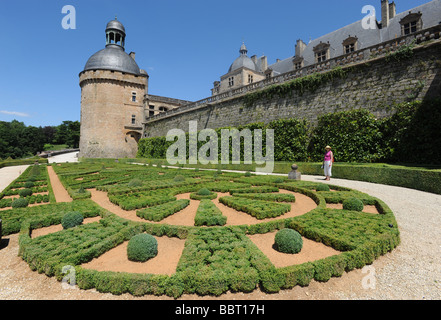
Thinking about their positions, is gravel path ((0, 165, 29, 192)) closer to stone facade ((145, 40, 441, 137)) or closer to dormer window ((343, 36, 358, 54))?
stone facade ((145, 40, 441, 137))

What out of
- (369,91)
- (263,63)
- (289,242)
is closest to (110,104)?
(263,63)

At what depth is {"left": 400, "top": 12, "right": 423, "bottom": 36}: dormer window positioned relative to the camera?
16203 millimetres

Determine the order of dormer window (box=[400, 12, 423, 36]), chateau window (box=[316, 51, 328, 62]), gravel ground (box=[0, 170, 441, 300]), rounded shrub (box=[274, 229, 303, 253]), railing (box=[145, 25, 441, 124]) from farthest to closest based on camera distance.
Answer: chateau window (box=[316, 51, 328, 62]) < dormer window (box=[400, 12, 423, 36]) < railing (box=[145, 25, 441, 124]) < rounded shrub (box=[274, 229, 303, 253]) < gravel ground (box=[0, 170, 441, 300])

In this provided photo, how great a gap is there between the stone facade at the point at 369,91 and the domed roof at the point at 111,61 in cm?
2395

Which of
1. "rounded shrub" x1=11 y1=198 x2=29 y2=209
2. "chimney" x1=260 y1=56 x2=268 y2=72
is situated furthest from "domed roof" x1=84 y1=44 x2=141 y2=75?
"rounded shrub" x1=11 y1=198 x2=29 y2=209

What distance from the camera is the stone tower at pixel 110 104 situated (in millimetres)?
33062

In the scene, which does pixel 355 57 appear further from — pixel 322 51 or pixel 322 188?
pixel 322 188

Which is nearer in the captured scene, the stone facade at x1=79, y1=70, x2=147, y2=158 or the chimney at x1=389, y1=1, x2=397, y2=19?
the chimney at x1=389, y1=1, x2=397, y2=19

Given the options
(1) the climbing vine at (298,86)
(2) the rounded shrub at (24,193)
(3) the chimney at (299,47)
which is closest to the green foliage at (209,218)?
(2) the rounded shrub at (24,193)

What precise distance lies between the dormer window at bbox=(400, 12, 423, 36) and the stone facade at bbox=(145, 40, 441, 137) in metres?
7.34

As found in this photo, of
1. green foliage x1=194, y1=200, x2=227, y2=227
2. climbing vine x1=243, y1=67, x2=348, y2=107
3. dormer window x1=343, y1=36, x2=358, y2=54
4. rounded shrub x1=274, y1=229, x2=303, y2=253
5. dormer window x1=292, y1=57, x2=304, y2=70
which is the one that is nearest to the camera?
rounded shrub x1=274, y1=229, x2=303, y2=253

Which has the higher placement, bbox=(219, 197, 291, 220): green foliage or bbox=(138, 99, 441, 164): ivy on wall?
bbox=(138, 99, 441, 164): ivy on wall
